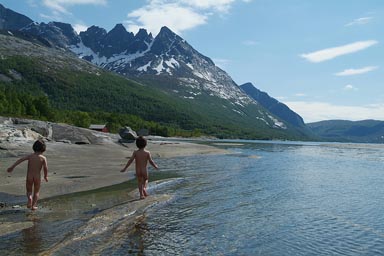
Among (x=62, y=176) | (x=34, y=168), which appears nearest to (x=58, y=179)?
(x=62, y=176)

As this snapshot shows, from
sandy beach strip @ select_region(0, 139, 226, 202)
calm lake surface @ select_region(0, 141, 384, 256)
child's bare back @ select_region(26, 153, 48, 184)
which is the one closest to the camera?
calm lake surface @ select_region(0, 141, 384, 256)

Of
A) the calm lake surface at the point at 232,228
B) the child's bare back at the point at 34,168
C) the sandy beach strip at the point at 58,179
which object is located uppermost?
the child's bare back at the point at 34,168

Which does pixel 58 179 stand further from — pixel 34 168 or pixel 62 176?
pixel 34 168

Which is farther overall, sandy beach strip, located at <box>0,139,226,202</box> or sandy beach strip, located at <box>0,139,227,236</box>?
sandy beach strip, located at <box>0,139,226,202</box>

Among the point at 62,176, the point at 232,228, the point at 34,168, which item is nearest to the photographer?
the point at 232,228

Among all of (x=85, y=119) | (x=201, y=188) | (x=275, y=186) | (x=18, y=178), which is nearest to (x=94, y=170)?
(x=18, y=178)

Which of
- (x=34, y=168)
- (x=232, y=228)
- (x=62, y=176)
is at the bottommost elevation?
(x=232, y=228)

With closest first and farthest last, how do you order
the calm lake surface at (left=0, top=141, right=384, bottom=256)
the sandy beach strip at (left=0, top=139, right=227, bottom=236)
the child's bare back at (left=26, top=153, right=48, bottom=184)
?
1. the calm lake surface at (left=0, top=141, right=384, bottom=256)
2. the child's bare back at (left=26, top=153, right=48, bottom=184)
3. the sandy beach strip at (left=0, top=139, right=227, bottom=236)

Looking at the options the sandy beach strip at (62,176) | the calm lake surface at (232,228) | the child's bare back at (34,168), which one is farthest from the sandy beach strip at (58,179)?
the child's bare back at (34,168)

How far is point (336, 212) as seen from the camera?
64.4ft

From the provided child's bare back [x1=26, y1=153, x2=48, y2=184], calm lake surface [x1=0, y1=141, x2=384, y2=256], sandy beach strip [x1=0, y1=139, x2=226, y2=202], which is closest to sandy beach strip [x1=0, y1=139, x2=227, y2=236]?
sandy beach strip [x1=0, y1=139, x2=226, y2=202]

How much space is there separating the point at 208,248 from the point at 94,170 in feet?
77.0

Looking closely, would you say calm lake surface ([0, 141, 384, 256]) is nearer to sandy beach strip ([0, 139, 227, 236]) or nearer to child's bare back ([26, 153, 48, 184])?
sandy beach strip ([0, 139, 227, 236])

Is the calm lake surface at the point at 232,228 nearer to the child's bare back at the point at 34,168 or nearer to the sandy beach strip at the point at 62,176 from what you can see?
the child's bare back at the point at 34,168
